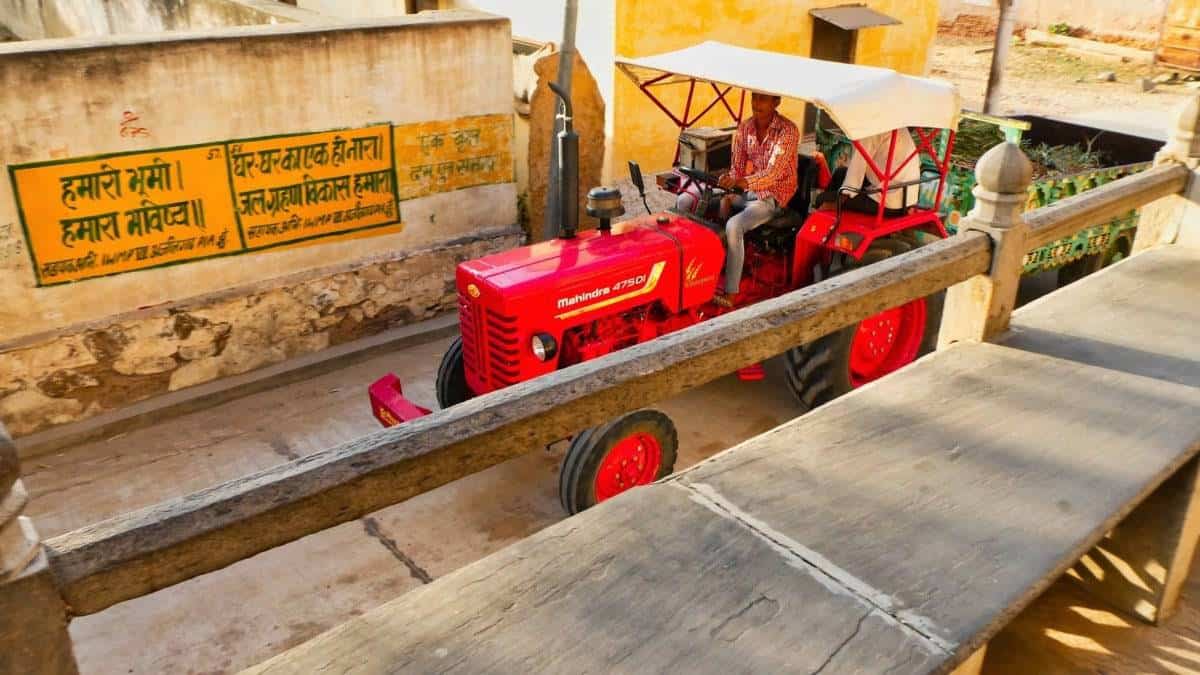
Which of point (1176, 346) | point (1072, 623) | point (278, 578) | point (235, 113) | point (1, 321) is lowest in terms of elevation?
point (278, 578)

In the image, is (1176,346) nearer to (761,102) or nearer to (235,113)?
(761,102)

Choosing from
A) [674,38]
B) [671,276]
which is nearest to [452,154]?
[671,276]

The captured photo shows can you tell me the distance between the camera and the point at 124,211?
19.3 feet

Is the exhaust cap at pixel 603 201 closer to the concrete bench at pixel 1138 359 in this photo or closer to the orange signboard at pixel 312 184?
the concrete bench at pixel 1138 359

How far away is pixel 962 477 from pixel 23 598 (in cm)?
227

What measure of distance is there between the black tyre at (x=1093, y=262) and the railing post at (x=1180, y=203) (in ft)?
9.10

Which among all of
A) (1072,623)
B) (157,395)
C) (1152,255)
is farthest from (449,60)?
(1072,623)

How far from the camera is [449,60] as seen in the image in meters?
7.04

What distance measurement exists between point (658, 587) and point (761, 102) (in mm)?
4007

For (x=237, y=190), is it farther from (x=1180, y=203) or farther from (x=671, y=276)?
(x=1180, y=203)

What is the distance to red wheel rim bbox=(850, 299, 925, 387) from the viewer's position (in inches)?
251

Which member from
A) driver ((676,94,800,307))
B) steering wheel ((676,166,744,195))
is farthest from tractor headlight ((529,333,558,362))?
steering wheel ((676,166,744,195))

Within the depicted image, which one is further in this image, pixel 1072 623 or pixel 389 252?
pixel 389 252

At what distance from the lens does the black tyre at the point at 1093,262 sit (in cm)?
751
